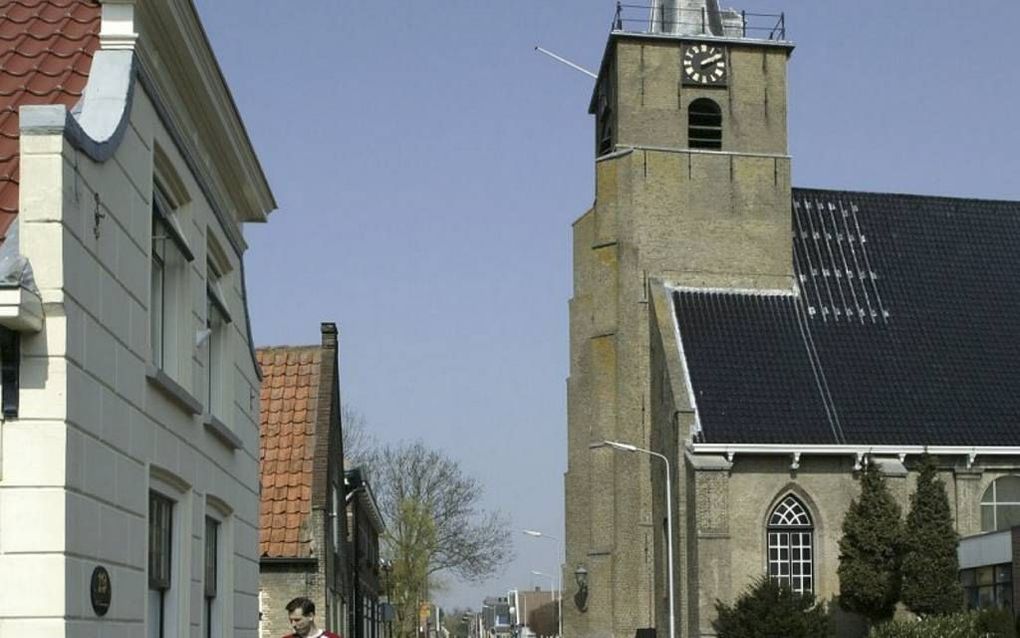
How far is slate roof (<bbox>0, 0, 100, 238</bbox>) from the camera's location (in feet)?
32.0

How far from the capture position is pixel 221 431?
14.5 m

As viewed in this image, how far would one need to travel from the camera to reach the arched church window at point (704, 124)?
154 feet

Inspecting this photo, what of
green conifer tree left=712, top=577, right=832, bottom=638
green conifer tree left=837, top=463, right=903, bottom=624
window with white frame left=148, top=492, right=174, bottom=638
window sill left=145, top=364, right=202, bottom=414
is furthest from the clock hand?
window with white frame left=148, top=492, right=174, bottom=638

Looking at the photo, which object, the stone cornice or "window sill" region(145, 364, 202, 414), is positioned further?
the stone cornice

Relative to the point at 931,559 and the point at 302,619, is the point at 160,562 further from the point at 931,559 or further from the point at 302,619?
the point at 931,559

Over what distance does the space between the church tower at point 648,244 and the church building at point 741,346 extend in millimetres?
65

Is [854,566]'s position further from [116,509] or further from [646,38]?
[116,509]

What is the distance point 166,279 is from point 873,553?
1153 inches

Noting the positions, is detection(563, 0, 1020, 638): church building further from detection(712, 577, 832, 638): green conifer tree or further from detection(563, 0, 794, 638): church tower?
detection(712, 577, 832, 638): green conifer tree

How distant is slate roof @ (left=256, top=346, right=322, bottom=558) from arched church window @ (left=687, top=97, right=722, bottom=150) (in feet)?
62.6

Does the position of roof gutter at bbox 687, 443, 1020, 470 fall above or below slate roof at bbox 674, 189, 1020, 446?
below

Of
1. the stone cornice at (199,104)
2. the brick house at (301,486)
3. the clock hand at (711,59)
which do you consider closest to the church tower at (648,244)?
the clock hand at (711,59)

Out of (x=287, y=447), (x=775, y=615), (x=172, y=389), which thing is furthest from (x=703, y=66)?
(x=172, y=389)

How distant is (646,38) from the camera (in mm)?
46625
